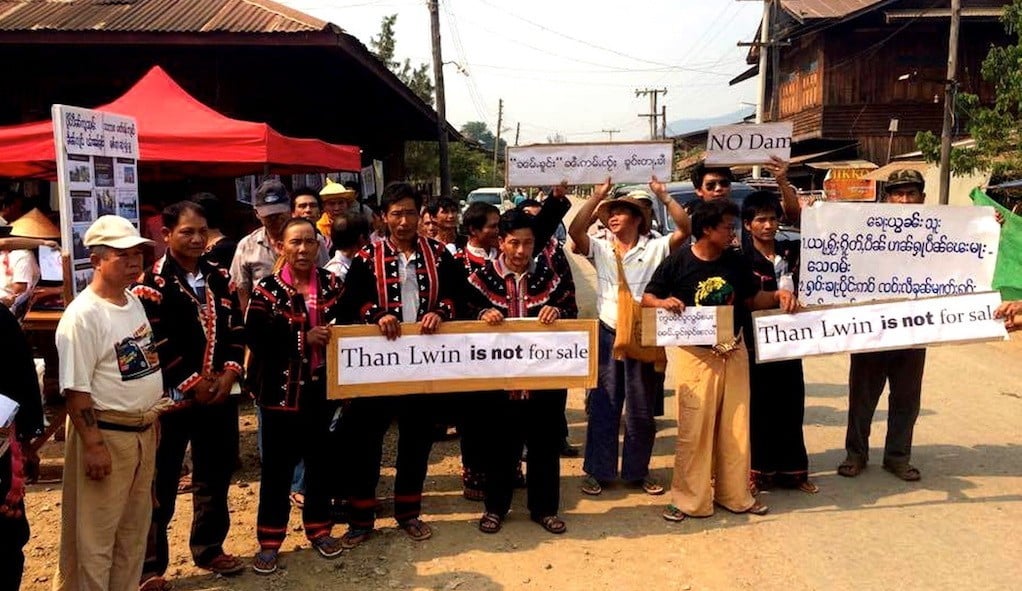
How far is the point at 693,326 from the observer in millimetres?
4250

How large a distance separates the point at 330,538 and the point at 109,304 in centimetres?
170

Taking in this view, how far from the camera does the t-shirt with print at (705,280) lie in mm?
4289

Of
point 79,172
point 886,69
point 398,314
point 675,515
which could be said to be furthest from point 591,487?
point 886,69

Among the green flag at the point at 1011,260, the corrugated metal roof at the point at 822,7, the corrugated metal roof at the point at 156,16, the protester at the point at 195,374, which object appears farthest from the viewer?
the corrugated metal roof at the point at 822,7

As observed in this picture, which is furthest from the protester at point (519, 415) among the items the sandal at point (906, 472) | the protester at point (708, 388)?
the sandal at point (906, 472)

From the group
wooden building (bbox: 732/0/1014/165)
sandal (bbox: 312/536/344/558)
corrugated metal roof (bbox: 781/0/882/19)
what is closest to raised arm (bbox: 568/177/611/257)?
sandal (bbox: 312/536/344/558)

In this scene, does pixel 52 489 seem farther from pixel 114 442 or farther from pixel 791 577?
pixel 791 577

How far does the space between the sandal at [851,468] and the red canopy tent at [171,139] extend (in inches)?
214

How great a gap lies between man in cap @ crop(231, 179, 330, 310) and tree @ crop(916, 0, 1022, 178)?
1145cm

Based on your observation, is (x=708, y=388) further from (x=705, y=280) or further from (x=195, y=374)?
(x=195, y=374)

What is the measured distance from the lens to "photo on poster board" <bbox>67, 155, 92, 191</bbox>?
4477mm

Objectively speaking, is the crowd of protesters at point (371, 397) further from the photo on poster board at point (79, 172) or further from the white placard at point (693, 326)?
the photo on poster board at point (79, 172)

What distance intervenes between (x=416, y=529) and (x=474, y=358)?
3.21 feet

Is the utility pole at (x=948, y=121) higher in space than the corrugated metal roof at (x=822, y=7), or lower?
lower
